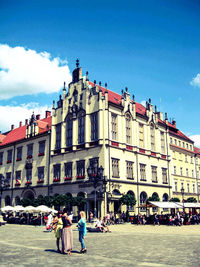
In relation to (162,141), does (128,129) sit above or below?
above

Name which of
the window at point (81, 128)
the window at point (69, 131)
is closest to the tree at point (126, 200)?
the window at point (81, 128)

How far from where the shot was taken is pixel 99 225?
25.1m

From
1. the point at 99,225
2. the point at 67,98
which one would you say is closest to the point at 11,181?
Answer: the point at 67,98

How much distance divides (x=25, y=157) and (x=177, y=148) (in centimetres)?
2925

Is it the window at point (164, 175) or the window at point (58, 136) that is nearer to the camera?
the window at point (58, 136)

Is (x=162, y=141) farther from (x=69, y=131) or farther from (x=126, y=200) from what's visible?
(x=126, y=200)

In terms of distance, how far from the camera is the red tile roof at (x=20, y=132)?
5156 cm

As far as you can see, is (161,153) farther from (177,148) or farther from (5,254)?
(5,254)

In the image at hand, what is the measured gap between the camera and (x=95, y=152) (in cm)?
3919

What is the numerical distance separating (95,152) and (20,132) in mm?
26008

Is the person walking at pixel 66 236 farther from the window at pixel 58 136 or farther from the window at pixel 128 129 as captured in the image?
the window at pixel 58 136

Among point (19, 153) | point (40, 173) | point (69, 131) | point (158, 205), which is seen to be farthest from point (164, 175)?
point (19, 153)

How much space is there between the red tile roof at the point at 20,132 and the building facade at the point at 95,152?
0.37 meters

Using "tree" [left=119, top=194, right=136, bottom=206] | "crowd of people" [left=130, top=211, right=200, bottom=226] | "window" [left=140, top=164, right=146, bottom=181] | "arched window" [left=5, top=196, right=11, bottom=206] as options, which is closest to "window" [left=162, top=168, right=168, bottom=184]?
"window" [left=140, top=164, right=146, bottom=181]
